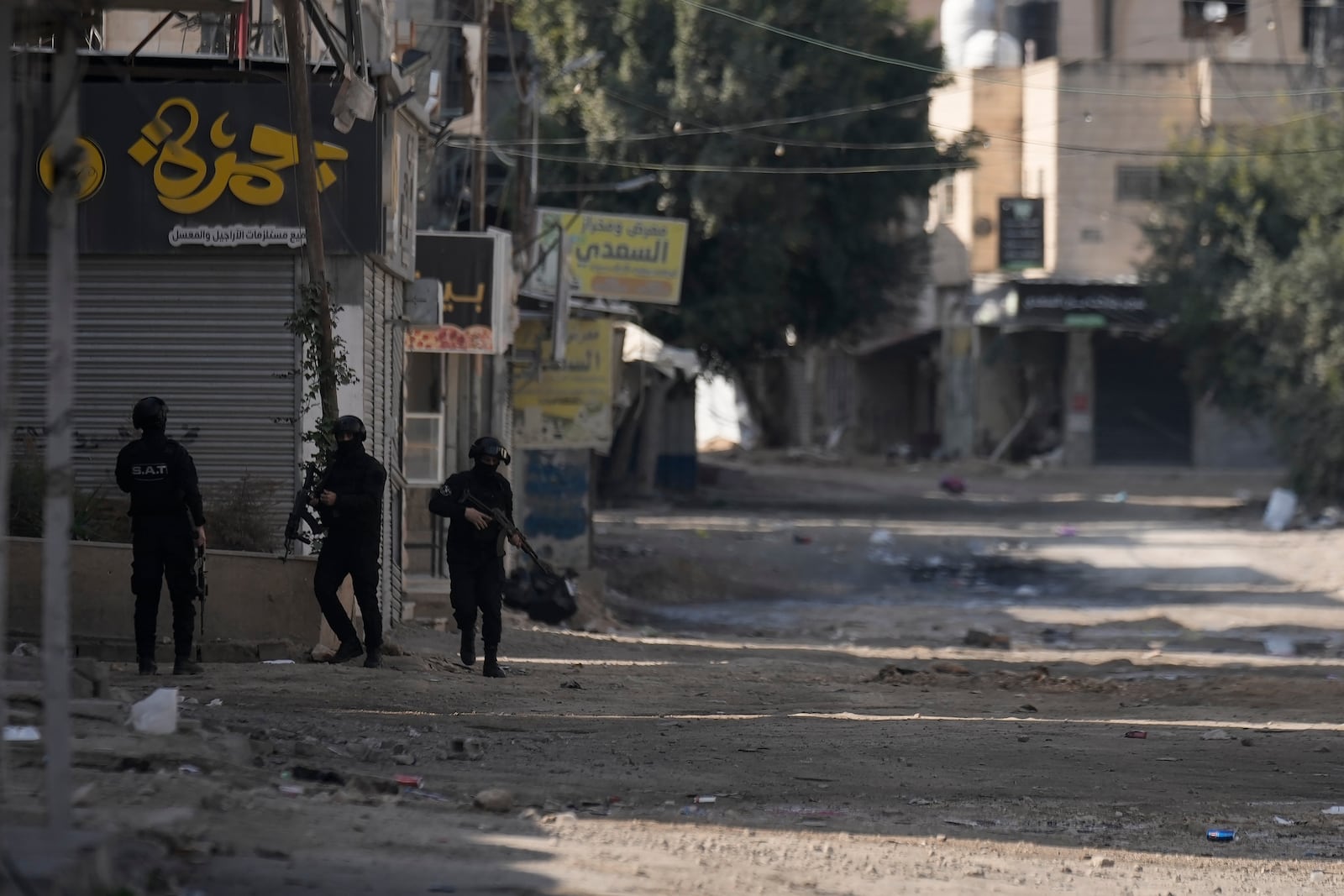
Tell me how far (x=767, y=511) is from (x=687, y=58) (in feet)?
28.5

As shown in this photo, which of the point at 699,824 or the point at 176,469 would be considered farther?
the point at 176,469

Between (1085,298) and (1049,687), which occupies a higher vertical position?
(1085,298)

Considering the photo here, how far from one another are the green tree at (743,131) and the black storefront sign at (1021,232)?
10.3 metres

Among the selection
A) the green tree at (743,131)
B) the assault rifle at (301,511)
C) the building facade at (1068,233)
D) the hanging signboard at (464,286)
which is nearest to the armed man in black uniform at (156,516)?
the assault rifle at (301,511)

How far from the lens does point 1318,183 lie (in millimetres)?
32625

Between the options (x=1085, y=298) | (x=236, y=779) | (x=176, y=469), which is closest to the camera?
(x=236, y=779)

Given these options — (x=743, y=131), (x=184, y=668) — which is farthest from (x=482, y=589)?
(x=743, y=131)

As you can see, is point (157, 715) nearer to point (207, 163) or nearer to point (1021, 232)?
point (207, 163)

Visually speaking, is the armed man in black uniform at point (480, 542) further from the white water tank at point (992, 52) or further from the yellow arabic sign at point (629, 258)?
the white water tank at point (992, 52)

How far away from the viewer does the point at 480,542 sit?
36.6 ft

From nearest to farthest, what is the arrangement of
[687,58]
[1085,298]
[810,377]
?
[687,58], [1085,298], [810,377]

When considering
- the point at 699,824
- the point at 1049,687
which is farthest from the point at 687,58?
the point at 699,824

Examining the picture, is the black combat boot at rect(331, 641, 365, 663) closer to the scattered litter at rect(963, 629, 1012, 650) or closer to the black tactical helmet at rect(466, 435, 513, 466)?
the black tactical helmet at rect(466, 435, 513, 466)

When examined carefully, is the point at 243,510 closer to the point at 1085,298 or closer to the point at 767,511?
the point at 767,511
